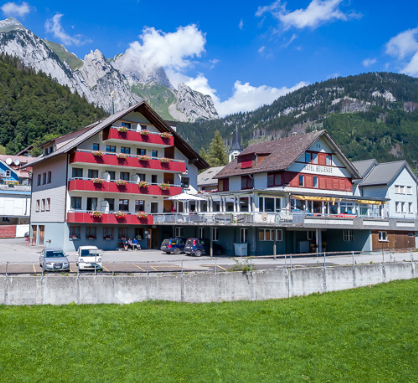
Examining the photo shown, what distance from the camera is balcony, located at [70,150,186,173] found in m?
51.1

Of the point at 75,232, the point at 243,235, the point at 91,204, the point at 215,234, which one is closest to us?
the point at 243,235

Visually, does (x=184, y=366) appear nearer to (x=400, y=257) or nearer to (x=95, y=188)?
(x=400, y=257)

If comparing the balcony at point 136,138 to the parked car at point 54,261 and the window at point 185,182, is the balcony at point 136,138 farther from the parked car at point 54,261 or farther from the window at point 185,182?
the parked car at point 54,261

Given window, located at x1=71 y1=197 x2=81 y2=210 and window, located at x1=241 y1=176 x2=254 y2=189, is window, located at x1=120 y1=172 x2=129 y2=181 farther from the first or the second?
window, located at x1=241 y1=176 x2=254 y2=189

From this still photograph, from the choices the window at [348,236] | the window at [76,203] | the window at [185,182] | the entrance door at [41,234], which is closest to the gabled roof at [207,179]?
the window at [185,182]

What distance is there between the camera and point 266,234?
45844 mm

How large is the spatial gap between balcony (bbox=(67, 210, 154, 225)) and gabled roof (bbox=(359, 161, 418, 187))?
31.1 metres

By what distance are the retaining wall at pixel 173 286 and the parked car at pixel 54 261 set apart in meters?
5.15

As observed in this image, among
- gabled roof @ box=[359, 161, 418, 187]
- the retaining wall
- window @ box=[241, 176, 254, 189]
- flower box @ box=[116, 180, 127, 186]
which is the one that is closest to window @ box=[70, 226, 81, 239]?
flower box @ box=[116, 180, 127, 186]

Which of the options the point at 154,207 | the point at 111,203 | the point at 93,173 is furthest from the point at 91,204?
the point at 154,207

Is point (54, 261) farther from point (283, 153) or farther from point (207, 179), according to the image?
point (207, 179)

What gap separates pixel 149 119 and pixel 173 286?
34.3 metres

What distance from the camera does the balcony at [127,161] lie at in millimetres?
51125

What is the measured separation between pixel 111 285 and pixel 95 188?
91.6 feet
